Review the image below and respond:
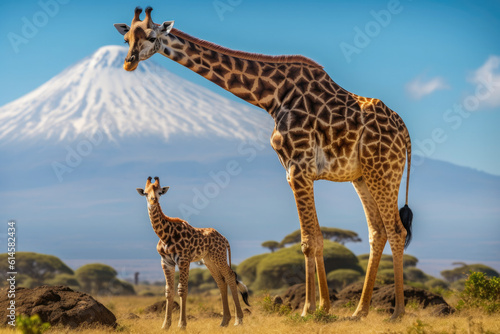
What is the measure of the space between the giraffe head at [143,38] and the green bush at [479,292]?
979 cm

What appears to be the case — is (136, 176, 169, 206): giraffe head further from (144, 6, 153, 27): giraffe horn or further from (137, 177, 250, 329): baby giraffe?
(144, 6, 153, 27): giraffe horn

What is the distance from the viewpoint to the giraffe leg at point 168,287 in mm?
12273

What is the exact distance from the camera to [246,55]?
12727 mm

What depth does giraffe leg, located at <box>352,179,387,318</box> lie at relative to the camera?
498 inches

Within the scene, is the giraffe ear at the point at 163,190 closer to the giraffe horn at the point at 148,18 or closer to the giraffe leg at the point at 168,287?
the giraffe leg at the point at 168,287

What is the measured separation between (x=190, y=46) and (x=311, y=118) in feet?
9.26

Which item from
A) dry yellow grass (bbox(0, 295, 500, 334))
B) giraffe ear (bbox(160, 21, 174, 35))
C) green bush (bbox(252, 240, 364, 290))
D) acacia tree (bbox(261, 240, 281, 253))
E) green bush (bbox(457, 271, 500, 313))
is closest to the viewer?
dry yellow grass (bbox(0, 295, 500, 334))

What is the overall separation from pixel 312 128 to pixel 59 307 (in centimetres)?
606

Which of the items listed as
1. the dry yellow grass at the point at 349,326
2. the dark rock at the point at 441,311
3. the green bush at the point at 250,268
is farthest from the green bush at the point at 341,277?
the dry yellow grass at the point at 349,326

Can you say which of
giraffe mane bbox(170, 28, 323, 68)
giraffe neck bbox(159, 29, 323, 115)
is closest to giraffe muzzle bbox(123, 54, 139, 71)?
giraffe neck bbox(159, 29, 323, 115)

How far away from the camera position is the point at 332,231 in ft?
143

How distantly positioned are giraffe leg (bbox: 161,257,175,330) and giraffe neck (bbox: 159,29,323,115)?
382 centimetres

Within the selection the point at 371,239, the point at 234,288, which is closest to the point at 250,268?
the point at 234,288

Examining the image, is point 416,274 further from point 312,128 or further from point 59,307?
point 59,307
